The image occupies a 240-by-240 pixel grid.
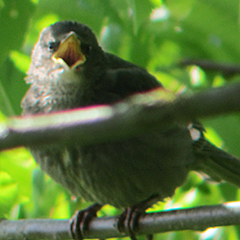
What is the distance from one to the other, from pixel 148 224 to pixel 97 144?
0.52m

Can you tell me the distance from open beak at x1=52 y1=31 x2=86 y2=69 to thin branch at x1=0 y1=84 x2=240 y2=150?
1602 mm

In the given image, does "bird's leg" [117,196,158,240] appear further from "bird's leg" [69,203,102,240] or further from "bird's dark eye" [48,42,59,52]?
"bird's dark eye" [48,42,59,52]

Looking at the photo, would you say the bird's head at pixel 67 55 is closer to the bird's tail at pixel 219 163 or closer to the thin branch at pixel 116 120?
the bird's tail at pixel 219 163

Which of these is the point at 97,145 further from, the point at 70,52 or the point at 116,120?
the point at 116,120

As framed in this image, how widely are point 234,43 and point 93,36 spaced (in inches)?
36.2

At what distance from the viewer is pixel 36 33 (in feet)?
9.99

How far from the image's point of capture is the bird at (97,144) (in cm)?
225

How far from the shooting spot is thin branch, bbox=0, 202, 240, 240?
164 centimetres

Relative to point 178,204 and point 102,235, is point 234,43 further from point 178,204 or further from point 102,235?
point 102,235

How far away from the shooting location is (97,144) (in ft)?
7.35

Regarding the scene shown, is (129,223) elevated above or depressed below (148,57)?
below

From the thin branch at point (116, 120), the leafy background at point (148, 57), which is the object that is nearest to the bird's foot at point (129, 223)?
the leafy background at point (148, 57)

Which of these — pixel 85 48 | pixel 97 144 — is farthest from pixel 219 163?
pixel 85 48

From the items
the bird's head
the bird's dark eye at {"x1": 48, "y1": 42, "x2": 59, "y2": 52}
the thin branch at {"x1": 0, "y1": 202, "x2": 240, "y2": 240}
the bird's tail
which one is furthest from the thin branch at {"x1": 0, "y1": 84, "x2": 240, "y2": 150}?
the bird's tail
